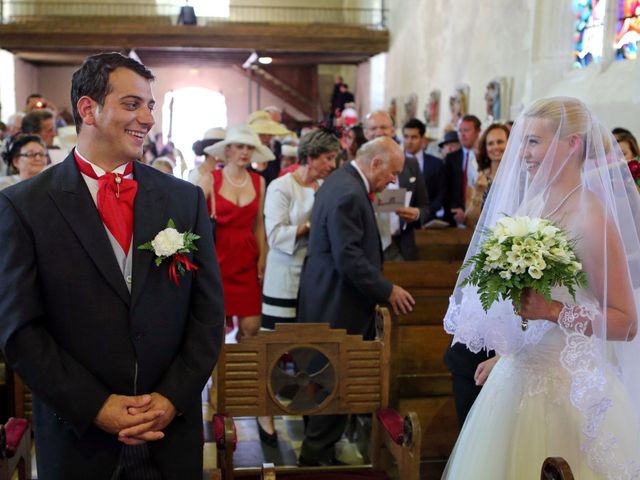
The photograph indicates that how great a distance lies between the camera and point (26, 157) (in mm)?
4824

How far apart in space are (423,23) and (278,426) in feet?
35.4

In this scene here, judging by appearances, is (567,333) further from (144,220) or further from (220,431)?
(144,220)

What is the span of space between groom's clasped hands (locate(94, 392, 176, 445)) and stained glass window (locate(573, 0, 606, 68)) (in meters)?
7.06

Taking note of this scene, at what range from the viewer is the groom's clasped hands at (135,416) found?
85.0 inches

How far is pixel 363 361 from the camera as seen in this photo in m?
3.22

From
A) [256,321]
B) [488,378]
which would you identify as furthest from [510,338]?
[256,321]

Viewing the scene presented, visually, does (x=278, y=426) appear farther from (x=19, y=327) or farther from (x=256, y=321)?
(x=19, y=327)

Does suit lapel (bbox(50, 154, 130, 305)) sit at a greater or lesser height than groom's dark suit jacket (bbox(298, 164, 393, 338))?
greater

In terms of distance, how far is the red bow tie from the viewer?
7.47 ft

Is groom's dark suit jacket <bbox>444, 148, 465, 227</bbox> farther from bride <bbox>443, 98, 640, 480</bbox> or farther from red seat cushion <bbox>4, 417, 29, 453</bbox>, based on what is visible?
red seat cushion <bbox>4, 417, 29, 453</bbox>

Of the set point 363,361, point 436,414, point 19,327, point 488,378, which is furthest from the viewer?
point 436,414

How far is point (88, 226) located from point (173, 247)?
0.25 meters

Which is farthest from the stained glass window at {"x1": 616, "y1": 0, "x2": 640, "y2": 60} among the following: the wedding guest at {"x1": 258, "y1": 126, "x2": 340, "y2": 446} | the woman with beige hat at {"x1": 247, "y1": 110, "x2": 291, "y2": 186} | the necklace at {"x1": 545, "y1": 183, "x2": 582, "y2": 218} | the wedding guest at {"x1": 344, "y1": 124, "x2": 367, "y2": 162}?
the necklace at {"x1": 545, "y1": 183, "x2": 582, "y2": 218}

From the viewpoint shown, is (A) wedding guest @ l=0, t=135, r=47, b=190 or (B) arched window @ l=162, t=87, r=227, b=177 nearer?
(A) wedding guest @ l=0, t=135, r=47, b=190
